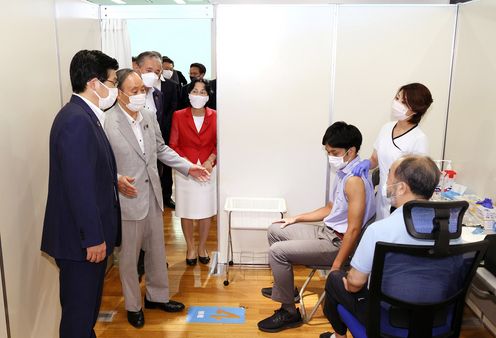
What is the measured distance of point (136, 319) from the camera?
8.80ft

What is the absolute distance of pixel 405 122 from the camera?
273 cm

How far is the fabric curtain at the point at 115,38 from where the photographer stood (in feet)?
11.1

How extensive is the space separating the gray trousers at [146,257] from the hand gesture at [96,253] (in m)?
0.52

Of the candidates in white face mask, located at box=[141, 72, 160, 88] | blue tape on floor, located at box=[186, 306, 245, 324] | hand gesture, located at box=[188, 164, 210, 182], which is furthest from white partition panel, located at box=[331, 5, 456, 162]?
blue tape on floor, located at box=[186, 306, 245, 324]

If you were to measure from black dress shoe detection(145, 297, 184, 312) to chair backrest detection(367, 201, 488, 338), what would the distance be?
1.51 meters

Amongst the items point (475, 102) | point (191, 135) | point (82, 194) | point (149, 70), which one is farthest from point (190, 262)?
point (475, 102)

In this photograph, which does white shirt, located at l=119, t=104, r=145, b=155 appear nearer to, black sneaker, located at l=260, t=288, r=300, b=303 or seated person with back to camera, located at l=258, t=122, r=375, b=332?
seated person with back to camera, located at l=258, t=122, r=375, b=332

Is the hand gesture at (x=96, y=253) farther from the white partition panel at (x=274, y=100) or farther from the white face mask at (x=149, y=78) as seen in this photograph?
the white face mask at (x=149, y=78)

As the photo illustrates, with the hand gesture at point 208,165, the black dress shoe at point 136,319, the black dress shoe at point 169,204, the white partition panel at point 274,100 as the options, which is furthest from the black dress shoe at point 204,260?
the black dress shoe at point 169,204

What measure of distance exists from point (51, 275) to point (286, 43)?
2.19 metres

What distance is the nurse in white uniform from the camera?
2.64m

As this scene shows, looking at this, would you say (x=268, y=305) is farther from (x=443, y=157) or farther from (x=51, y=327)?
(x=443, y=157)

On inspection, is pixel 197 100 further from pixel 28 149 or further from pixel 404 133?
pixel 404 133

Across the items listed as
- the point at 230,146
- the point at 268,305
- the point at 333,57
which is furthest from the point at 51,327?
the point at 333,57
